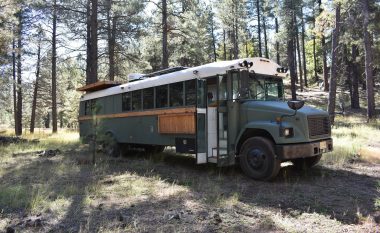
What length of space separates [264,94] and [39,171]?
19.4 feet

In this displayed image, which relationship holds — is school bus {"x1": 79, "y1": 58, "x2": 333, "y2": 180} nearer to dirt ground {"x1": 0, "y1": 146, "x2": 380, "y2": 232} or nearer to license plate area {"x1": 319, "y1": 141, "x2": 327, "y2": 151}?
license plate area {"x1": 319, "y1": 141, "x2": 327, "y2": 151}

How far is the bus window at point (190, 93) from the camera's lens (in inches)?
342

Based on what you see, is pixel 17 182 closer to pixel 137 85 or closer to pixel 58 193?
pixel 58 193

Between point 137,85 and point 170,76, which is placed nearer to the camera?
point 170,76

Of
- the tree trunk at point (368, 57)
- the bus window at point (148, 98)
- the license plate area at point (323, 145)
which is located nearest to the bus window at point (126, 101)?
the bus window at point (148, 98)

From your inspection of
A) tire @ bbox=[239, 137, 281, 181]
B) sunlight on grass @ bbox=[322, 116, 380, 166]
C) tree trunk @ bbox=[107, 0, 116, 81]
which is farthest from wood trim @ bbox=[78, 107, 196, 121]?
tree trunk @ bbox=[107, 0, 116, 81]

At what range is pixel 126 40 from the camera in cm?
1856

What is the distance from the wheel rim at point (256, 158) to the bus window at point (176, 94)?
2223 millimetres

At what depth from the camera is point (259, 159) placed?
307 inches

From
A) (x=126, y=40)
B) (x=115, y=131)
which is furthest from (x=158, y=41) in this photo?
(x=115, y=131)

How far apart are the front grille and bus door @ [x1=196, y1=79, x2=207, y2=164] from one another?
2329 mm

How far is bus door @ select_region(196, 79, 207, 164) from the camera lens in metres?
8.47

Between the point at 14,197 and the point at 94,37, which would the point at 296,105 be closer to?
the point at 14,197

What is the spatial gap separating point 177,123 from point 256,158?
2340 mm
